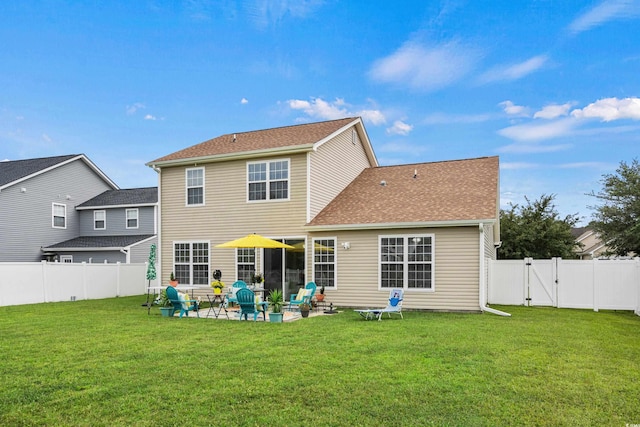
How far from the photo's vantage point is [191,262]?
58.3ft

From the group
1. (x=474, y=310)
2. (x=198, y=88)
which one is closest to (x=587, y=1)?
(x=474, y=310)

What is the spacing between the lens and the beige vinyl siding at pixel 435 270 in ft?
45.2

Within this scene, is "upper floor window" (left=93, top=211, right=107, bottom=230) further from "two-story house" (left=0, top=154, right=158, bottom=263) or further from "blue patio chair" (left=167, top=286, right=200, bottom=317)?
"blue patio chair" (left=167, top=286, right=200, bottom=317)

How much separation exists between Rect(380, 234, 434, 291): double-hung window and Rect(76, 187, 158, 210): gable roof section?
18.0m

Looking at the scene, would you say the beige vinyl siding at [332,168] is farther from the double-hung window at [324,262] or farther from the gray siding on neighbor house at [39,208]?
the gray siding on neighbor house at [39,208]

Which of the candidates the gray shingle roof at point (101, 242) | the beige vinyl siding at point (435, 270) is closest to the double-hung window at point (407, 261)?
the beige vinyl siding at point (435, 270)

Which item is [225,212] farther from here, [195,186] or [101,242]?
[101,242]

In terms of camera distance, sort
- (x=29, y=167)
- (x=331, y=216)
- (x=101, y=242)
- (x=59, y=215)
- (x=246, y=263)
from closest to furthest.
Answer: (x=331, y=216) → (x=246, y=263) → (x=101, y=242) → (x=29, y=167) → (x=59, y=215)

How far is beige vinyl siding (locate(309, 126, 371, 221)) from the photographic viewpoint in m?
16.3

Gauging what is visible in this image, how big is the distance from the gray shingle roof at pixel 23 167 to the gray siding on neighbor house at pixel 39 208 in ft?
1.29

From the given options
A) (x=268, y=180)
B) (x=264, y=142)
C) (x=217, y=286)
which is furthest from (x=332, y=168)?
(x=217, y=286)

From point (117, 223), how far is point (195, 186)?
46.1ft

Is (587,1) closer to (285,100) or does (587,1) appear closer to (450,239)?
(450,239)

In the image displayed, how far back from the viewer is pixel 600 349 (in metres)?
8.45
